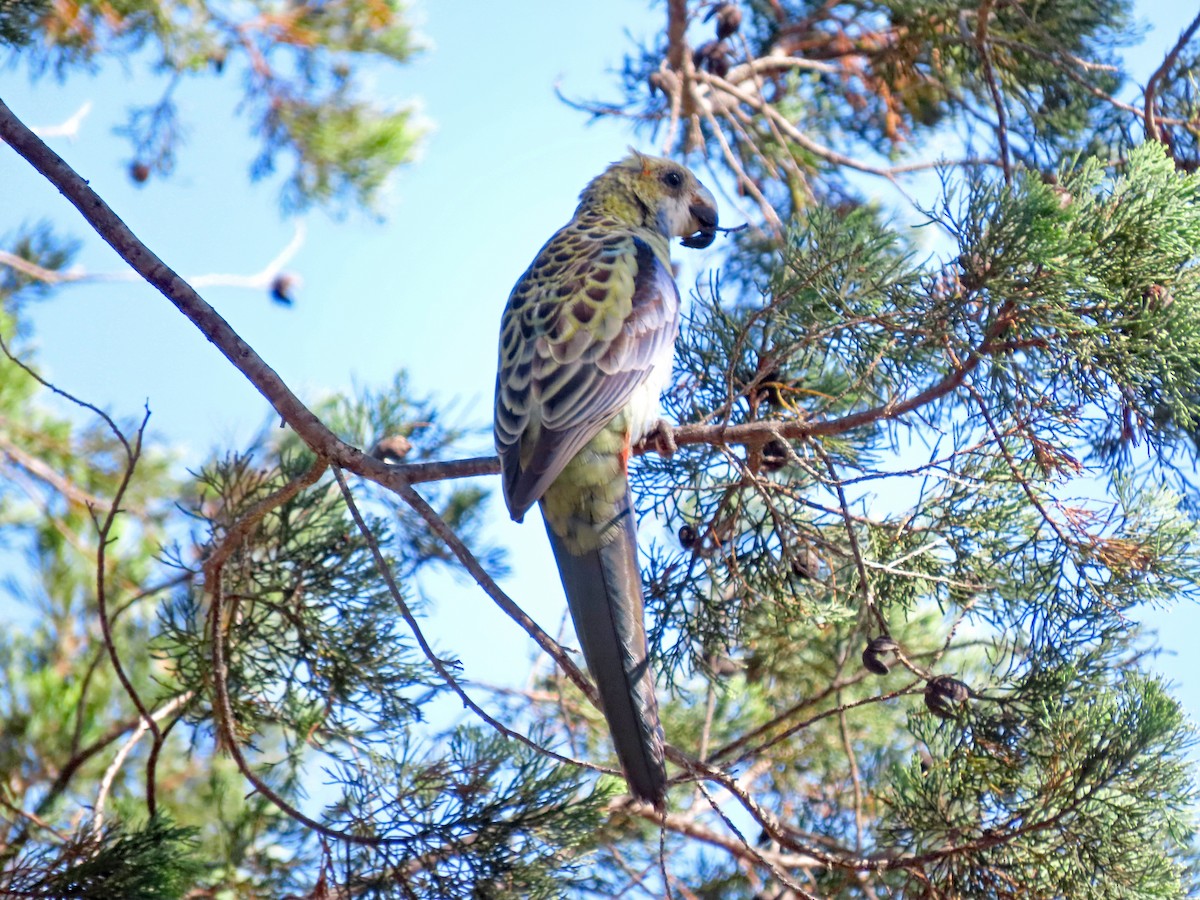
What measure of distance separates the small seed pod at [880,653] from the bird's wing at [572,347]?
31.7 inches

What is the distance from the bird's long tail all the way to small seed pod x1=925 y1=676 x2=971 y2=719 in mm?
657

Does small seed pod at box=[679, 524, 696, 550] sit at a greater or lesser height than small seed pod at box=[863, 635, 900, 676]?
greater

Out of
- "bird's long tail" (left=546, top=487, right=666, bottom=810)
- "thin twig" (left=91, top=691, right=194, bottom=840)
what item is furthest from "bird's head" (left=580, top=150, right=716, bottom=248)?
"thin twig" (left=91, top=691, right=194, bottom=840)

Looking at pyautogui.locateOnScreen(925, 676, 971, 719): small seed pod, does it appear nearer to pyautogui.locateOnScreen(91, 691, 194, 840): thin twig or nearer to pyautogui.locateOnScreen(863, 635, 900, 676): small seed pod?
pyautogui.locateOnScreen(863, 635, 900, 676): small seed pod

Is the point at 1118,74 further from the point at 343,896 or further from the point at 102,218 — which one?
the point at 343,896

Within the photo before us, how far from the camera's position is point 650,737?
7.78 feet

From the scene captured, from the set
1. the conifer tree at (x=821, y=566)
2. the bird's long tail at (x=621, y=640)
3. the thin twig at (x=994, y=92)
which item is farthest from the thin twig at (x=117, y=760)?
the thin twig at (x=994, y=92)

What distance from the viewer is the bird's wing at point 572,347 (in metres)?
Answer: 2.74

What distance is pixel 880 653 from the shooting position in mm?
2623

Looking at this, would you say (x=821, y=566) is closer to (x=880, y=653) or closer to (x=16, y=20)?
(x=880, y=653)

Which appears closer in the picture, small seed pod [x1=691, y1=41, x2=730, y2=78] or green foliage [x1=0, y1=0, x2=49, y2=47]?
green foliage [x1=0, y1=0, x2=49, y2=47]

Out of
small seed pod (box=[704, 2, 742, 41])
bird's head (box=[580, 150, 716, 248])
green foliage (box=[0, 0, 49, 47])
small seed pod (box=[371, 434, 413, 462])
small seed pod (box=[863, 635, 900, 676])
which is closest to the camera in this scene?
small seed pod (box=[863, 635, 900, 676])

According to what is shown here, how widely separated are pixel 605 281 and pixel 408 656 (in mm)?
1172

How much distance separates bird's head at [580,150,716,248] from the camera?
3.84m
